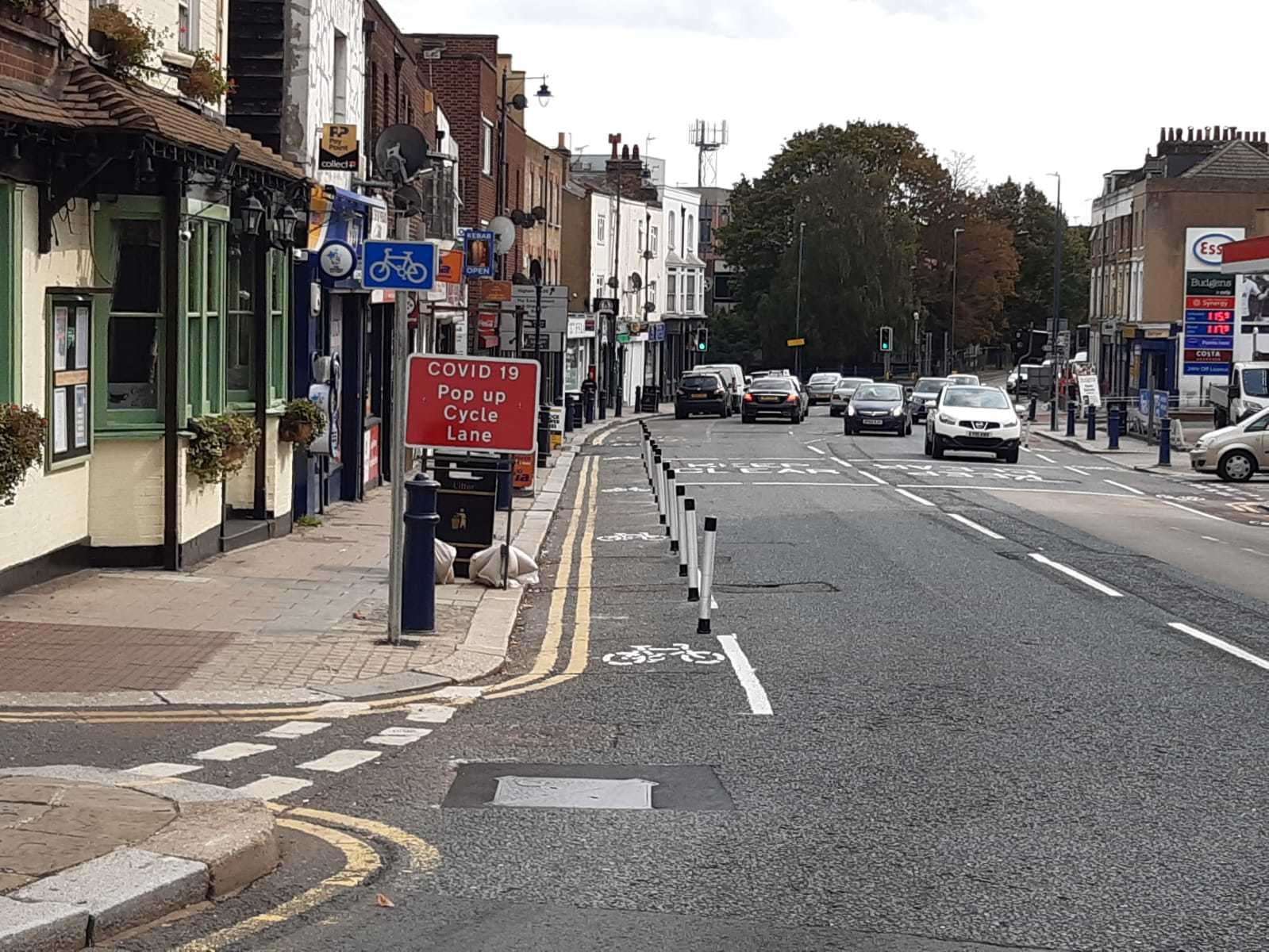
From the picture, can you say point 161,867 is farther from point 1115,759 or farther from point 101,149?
point 101,149

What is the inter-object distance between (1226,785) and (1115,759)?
687mm

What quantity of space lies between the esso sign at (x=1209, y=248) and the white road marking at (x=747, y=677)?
5830 cm

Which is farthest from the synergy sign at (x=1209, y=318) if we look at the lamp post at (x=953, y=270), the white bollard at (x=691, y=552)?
the lamp post at (x=953, y=270)

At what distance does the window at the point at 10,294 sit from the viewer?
1277 centimetres

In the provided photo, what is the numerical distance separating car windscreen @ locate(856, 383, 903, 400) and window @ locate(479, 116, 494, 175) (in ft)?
40.2

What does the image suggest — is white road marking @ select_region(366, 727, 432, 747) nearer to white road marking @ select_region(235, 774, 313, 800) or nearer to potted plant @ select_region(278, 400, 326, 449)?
white road marking @ select_region(235, 774, 313, 800)

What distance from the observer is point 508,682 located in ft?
37.2

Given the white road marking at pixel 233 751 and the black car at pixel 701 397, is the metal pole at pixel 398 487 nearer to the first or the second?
the white road marking at pixel 233 751

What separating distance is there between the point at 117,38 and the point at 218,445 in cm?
349

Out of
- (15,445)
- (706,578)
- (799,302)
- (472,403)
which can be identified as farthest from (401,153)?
(799,302)

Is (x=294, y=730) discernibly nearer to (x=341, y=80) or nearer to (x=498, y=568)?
(x=498, y=568)

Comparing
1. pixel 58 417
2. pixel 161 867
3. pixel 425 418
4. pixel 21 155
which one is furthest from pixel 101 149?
pixel 161 867

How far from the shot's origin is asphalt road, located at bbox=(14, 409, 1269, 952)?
6.30 meters

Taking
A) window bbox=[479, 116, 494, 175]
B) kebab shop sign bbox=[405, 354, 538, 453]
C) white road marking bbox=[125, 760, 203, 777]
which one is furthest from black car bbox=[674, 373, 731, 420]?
white road marking bbox=[125, 760, 203, 777]
